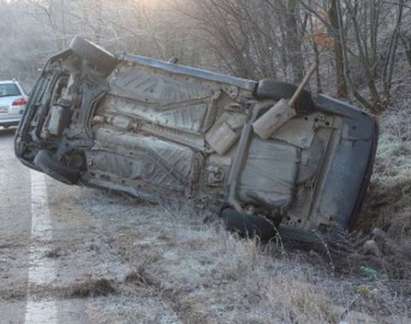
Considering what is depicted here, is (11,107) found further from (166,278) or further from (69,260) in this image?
(166,278)

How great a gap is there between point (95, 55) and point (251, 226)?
3.03 metres

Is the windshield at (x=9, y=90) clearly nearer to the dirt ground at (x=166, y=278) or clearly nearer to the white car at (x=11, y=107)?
the white car at (x=11, y=107)

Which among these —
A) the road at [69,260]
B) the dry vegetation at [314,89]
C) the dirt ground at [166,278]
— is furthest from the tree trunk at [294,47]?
the dirt ground at [166,278]

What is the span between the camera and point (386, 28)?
11.6 meters

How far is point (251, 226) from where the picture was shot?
607cm

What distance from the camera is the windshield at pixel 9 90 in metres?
19.4

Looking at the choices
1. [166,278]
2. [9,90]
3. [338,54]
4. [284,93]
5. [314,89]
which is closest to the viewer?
[166,278]

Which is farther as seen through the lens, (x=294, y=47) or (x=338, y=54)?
(x=294, y=47)

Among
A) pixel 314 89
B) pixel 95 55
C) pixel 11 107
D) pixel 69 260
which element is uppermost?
pixel 95 55

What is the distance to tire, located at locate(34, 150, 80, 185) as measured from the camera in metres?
7.73

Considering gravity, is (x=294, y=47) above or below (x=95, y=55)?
above

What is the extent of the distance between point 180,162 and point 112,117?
121cm

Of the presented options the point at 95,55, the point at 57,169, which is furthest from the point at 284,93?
the point at 57,169

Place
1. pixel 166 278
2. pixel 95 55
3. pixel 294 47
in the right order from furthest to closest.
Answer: pixel 294 47
pixel 95 55
pixel 166 278
